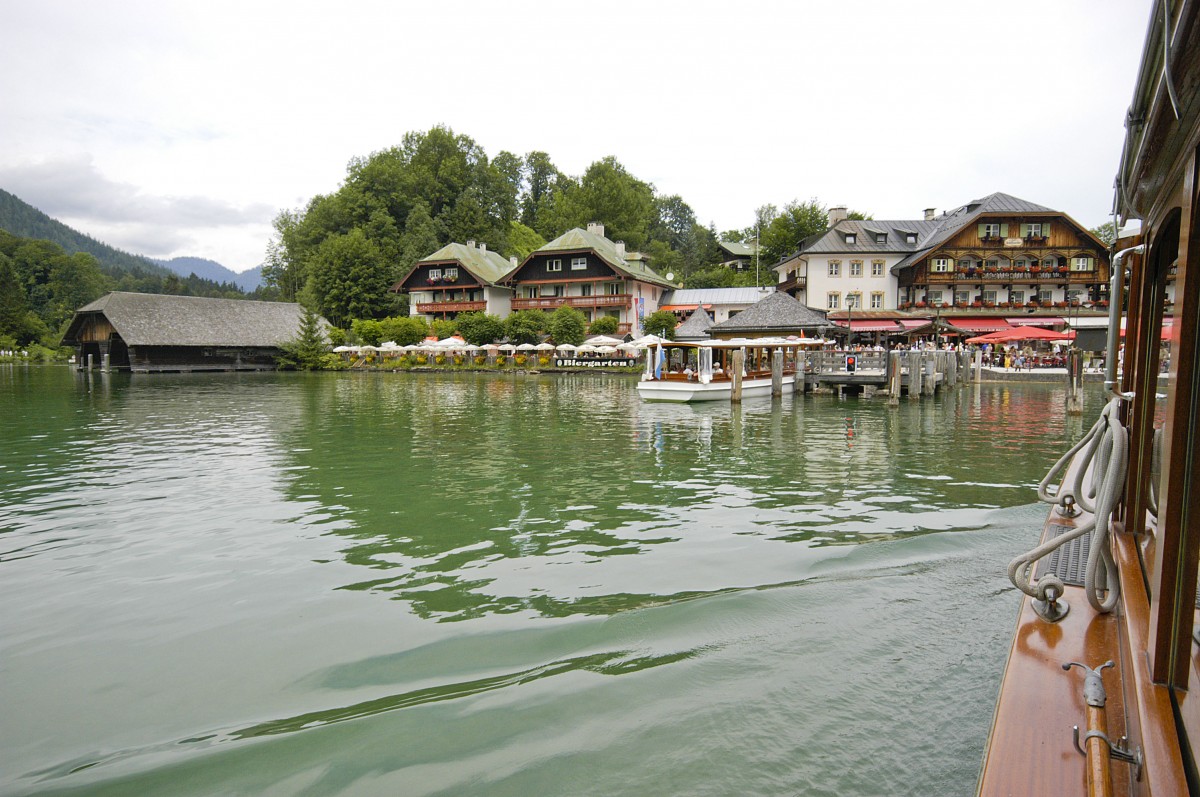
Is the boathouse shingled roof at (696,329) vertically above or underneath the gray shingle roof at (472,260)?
underneath

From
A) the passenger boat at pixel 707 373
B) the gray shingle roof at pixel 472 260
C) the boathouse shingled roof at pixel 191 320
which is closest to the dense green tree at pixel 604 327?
the gray shingle roof at pixel 472 260

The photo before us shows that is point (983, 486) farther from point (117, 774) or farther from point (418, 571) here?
point (117, 774)

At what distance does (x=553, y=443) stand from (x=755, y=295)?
53.6 meters

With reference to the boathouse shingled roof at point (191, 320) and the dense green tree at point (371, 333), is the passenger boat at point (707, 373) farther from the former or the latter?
the boathouse shingled roof at point (191, 320)

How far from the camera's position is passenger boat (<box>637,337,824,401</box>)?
29.8 m

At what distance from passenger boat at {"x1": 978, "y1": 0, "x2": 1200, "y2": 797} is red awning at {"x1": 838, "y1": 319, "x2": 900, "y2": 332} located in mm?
50896

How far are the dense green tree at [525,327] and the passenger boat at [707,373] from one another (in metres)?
24.2

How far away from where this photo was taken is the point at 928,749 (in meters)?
4.52

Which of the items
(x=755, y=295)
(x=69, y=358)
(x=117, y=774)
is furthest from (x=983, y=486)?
(x=69, y=358)

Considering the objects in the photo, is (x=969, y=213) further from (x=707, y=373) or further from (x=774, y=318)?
(x=707, y=373)

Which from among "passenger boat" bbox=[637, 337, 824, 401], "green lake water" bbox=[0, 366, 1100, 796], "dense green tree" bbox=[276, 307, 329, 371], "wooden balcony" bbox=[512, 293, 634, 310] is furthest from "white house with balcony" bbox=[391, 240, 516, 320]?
"green lake water" bbox=[0, 366, 1100, 796]

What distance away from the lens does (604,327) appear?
59656 millimetres

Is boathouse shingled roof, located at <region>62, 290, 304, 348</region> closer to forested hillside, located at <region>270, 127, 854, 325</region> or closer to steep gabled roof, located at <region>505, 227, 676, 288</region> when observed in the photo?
forested hillside, located at <region>270, 127, 854, 325</region>

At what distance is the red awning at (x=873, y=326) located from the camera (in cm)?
5325
